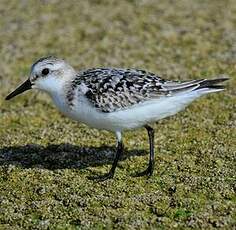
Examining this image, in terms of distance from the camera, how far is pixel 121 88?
9828mm

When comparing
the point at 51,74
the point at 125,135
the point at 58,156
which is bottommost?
the point at 125,135


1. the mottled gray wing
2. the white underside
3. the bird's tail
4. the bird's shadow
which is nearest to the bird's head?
the mottled gray wing

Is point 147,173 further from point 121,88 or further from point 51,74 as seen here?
point 51,74

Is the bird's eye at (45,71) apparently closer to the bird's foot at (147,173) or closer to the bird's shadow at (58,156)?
the bird's shadow at (58,156)

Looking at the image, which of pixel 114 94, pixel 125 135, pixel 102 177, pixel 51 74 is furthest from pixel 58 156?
pixel 114 94

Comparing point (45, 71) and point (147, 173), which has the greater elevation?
point (45, 71)

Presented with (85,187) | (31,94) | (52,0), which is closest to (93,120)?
(85,187)

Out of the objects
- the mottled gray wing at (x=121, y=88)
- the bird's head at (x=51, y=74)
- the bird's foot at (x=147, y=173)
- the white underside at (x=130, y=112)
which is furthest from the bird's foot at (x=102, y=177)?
the bird's head at (x=51, y=74)

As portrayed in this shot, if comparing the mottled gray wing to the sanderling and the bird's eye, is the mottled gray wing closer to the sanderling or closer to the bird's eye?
the sanderling

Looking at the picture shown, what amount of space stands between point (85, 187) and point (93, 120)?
1188mm

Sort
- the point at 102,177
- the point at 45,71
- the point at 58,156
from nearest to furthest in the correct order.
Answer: the point at 45,71 < the point at 102,177 < the point at 58,156

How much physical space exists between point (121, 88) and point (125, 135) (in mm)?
2574

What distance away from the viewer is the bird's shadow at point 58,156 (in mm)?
11050

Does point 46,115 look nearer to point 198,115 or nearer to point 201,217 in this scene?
point 198,115
